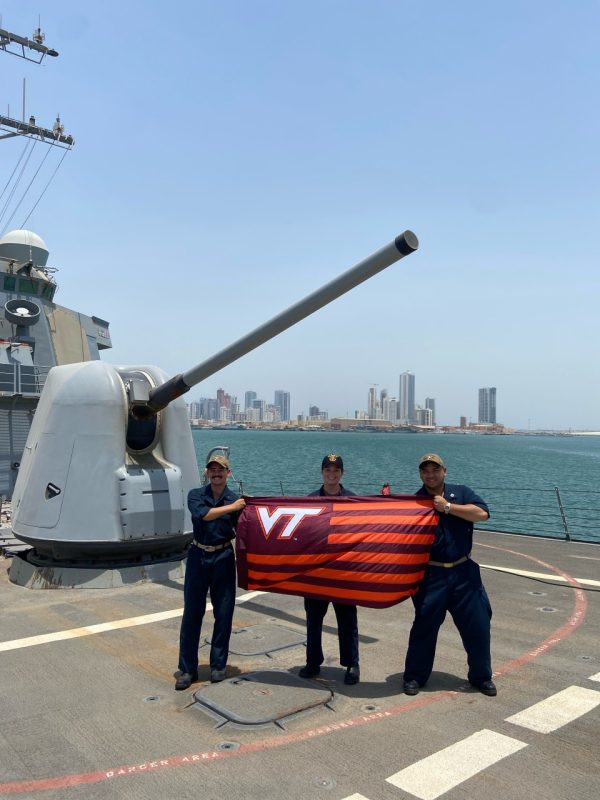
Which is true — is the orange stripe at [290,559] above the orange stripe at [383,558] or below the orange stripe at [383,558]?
below

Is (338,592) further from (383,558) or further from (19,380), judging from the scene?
(19,380)

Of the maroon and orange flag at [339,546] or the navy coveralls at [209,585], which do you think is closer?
the maroon and orange flag at [339,546]

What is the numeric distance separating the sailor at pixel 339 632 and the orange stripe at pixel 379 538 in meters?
0.43

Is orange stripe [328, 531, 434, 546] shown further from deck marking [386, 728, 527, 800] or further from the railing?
the railing

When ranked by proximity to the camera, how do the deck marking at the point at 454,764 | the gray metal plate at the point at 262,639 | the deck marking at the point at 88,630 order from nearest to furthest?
the deck marking at the point at 454,764, the gray metal plate at the point at 262,639, the deck marking at the point at 88,630

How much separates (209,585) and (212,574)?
0.39 ft

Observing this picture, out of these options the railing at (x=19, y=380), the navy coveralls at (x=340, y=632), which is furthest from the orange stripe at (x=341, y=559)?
the railing at (x=19, y=380)

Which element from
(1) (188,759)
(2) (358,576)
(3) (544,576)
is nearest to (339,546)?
(2) (358,576)

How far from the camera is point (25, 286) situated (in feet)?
50.6

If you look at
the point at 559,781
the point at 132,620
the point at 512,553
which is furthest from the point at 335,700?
the point at 512,553

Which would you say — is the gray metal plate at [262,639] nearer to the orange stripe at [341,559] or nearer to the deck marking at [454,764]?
the orange stripe at [341,559]

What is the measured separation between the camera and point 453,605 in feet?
14.4

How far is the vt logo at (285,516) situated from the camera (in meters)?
4.63

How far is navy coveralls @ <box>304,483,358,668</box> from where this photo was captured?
4.49 meters
